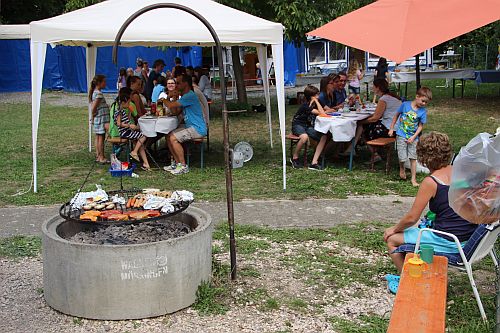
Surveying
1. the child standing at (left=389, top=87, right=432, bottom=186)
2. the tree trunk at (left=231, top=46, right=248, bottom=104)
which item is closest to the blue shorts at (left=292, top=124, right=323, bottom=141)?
the child standing at (left=389, top=87, right=432, bottom=186)

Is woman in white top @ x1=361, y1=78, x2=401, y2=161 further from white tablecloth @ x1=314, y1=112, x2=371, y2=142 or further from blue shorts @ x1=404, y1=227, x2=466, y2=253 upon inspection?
blue shorts @ x1=404, y1=227, x2=466, y2=253

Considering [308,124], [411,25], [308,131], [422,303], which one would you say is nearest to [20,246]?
[422,303]

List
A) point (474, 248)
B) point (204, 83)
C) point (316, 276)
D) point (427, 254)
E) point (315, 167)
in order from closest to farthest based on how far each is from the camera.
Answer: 1. point (427, 254)
2. point (474, 248)
3. point (316, 276)
4. point (315, 167)
5. point (204, 83)

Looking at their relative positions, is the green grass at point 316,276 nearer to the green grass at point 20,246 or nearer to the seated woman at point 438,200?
the green grass at point 20,246

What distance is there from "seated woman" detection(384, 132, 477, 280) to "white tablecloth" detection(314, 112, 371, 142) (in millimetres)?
4866

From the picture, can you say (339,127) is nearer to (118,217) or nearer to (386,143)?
(386,143)

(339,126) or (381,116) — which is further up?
(381,116)

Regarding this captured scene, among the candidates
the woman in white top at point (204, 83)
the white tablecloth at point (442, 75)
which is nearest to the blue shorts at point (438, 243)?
the woman in white top at point (204, 83)

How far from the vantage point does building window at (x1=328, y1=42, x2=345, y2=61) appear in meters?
33.8

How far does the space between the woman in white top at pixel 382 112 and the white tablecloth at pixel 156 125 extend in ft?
10.0

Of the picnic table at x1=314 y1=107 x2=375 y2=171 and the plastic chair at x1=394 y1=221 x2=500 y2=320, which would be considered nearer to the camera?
the plastic chair at x1=394 y1=221 x2=500 y2=320

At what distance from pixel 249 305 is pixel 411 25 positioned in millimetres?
4311

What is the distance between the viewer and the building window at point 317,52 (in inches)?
1346

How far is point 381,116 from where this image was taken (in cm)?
980
